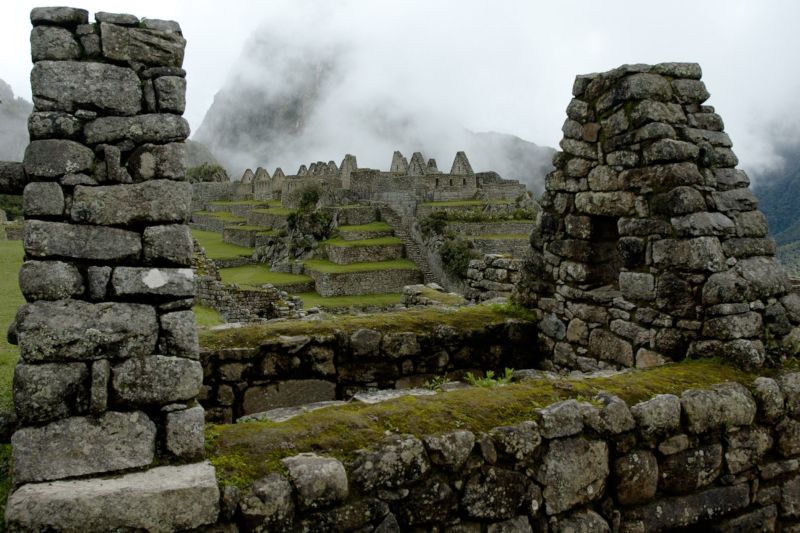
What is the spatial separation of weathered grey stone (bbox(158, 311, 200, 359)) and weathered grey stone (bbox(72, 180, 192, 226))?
0.53m

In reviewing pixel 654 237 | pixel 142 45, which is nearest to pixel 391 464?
pixel 142 45

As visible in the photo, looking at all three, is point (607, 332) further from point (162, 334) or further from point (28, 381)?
point (28, 381)

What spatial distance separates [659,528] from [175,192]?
380 centimetres

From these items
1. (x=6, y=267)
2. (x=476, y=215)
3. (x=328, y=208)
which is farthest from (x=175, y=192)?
(x=328, y=208)

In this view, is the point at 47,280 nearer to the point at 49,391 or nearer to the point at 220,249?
the point at 49,391

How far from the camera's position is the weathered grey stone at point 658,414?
14.6 feet

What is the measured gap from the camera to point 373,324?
6699mm

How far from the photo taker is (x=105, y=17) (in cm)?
359

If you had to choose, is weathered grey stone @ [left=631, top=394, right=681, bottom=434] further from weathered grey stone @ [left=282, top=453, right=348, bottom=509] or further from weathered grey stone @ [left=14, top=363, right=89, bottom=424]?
weathered grey stone @ [left=14, top=363, right=89, bottom=424]

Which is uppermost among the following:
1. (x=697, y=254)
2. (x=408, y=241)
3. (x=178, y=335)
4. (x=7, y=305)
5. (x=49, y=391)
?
(x=408, y=241)

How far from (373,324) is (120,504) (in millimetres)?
3730

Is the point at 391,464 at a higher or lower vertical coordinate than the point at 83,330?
lower

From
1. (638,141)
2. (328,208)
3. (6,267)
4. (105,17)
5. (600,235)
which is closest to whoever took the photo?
(105,17)

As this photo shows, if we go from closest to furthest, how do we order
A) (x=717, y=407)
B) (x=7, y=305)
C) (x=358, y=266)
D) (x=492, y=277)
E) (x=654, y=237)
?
(x=717, y=407)
(x=654, y=237)
(x=7, y=305)
(x=492, y=277)
(x=358, y=266)
